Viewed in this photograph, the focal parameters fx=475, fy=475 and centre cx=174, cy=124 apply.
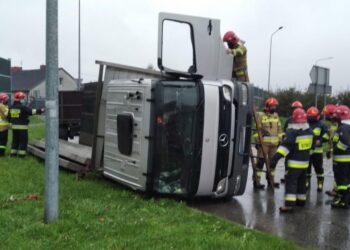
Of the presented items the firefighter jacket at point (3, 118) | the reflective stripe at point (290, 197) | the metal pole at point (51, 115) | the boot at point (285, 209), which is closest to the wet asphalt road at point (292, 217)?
the boot at point (285, 209)

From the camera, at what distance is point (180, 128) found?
7121mm

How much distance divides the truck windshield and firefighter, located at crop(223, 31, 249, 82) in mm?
1526

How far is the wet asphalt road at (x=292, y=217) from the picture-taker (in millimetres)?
5793

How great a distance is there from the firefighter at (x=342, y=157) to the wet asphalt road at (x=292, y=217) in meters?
0.28

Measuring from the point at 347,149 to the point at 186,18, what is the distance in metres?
3.34

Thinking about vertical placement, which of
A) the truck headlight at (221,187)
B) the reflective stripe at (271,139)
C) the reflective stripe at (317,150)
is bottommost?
the truck headlight at (221,187)

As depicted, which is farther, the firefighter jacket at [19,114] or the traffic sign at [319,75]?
the traffic sign at [319,75]

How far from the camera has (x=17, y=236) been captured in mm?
5137

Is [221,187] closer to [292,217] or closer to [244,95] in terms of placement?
[292,217]

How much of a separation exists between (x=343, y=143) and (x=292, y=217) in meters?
1.69

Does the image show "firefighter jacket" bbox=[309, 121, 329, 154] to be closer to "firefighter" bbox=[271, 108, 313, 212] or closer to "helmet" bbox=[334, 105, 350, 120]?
"helmet" bbox=[334, 105, 350, 120]

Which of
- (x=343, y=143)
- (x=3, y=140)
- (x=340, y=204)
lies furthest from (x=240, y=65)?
(x=3, y=140)

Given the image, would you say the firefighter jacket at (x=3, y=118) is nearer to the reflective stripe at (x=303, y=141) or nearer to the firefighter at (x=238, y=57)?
the firefighter at (x=238, y=57)

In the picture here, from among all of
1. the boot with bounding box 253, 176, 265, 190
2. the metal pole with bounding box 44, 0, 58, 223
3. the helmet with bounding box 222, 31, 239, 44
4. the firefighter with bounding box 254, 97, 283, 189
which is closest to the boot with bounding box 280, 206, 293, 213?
the boot with bounding box 253, 176, 265, 190
